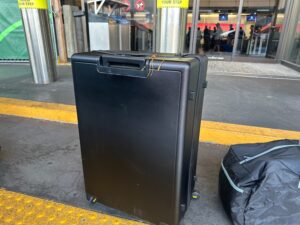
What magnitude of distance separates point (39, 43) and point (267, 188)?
431 centimetres

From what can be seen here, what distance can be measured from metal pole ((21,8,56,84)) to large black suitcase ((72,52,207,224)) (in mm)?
3443

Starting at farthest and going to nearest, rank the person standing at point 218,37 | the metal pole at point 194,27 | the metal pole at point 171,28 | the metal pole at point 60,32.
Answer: the person standing at point 218,37, the metal pole at point 194,27, the metal pole at point 60,32, the metal pole at point 171,28

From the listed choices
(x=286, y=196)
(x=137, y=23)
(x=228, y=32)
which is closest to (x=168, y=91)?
(x=286, y=196)

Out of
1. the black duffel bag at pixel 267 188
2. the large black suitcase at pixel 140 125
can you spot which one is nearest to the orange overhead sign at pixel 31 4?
the large black suitcase at pixel 140 125

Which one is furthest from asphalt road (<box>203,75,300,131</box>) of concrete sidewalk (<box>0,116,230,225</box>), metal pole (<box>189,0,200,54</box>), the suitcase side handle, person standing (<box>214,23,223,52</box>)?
person standing (<box>214,23,223,52</box>)

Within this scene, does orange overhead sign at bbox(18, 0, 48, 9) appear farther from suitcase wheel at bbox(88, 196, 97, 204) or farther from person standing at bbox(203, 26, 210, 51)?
person standing at bbox(203, 26, 210, 51)

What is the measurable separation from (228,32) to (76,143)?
772 cm

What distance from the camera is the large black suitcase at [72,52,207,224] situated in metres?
1.03

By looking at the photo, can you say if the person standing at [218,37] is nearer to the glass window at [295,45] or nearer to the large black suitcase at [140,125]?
the glass window at [295,45]

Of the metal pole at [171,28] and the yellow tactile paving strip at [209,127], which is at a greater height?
the metal pole at [171,28]

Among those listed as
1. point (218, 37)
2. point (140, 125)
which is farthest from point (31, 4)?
point (218, 37)

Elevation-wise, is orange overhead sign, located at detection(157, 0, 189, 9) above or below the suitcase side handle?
above

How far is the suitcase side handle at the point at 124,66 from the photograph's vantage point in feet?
3.35

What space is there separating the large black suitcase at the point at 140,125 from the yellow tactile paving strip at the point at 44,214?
0.13 metres
